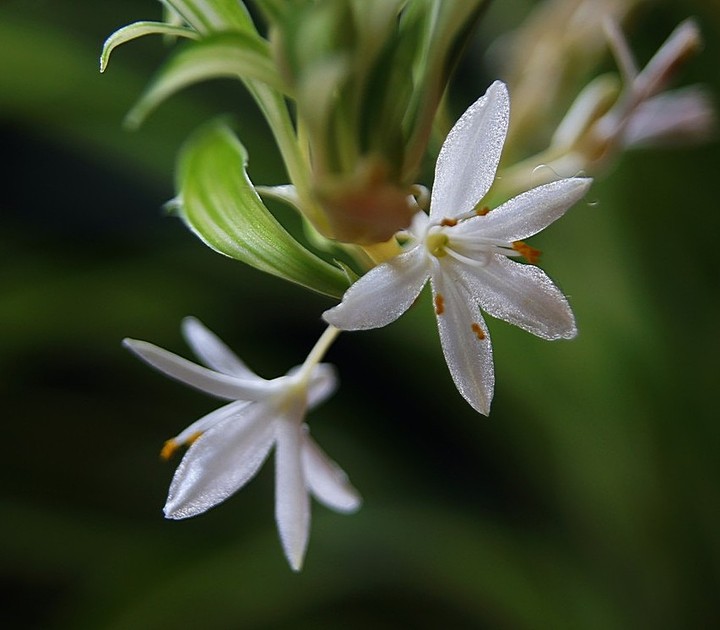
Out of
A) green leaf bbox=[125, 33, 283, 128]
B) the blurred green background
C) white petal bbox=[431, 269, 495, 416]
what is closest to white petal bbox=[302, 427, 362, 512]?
white petal bbox=[431, 269, 495, 416]

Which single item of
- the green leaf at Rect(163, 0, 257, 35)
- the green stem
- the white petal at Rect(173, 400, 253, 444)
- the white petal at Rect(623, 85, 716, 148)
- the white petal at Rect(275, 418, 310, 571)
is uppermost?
the white petal at Rect(623, 85, 716, 148)

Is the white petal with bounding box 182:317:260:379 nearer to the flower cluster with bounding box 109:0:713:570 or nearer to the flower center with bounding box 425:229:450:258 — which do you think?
the flower cluster with bounding box 109:0:713:570

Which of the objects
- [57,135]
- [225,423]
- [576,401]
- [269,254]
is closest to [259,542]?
[576,401]

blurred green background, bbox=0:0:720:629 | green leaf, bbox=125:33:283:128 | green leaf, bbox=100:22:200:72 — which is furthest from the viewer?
blurred green background, bbox=0:0:720:629

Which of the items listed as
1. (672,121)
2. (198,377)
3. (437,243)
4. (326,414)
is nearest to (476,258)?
(437,243)

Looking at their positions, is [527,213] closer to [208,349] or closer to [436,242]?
[436,242]

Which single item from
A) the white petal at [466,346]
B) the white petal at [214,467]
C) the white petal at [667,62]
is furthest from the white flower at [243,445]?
the white petal at [667,62]
